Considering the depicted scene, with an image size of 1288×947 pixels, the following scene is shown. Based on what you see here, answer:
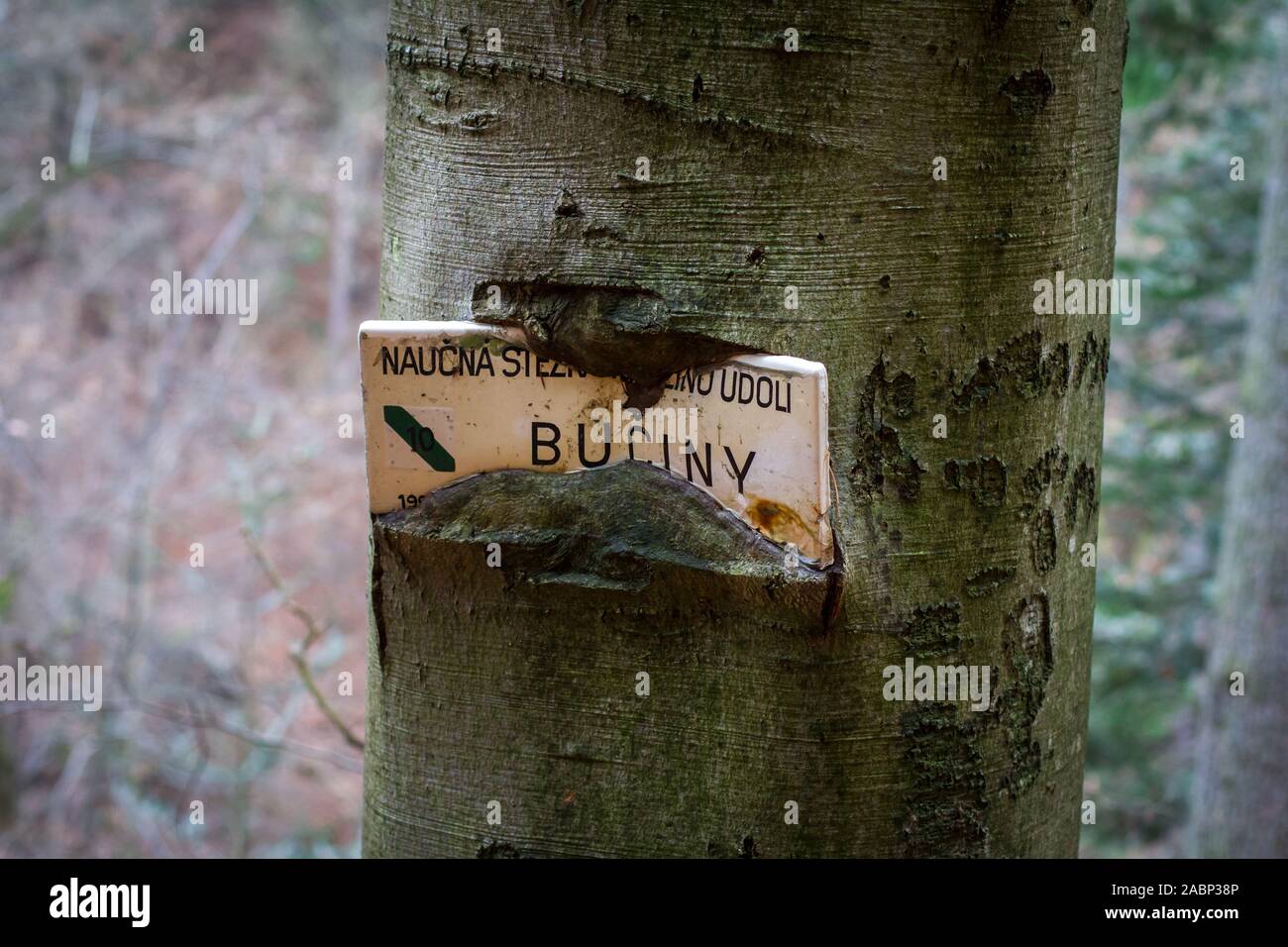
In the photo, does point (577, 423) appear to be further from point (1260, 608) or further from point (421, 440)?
point (1260, 608)

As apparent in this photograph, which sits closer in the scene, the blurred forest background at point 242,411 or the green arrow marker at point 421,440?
the green arrow marker at point 421,440

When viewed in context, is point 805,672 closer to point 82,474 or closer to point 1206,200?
point 1206,200

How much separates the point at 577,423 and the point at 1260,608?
4529 mm

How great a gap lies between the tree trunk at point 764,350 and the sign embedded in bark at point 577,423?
22 mm

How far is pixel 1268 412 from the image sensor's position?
4711 millimetres

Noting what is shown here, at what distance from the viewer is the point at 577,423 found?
1022 millimetres

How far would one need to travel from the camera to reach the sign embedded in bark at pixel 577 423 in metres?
0.96

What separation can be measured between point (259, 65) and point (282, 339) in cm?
242

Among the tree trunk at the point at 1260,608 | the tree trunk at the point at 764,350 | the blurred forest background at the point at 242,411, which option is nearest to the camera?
the tree trunk at the point at 764,350

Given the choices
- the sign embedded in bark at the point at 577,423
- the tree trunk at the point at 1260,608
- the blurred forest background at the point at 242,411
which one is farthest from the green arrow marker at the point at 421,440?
the tree trunk at the point at 1260,608

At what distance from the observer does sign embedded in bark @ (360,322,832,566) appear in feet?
3.15

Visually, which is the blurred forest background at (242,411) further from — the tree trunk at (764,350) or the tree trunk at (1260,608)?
the tree trunk at (764,350)
